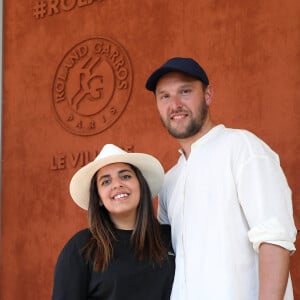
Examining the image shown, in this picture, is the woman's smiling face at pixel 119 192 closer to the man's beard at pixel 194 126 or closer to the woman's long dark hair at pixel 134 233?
the woman's long dark hair at pixel 134 233

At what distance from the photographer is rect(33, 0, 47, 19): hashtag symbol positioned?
5598 mm

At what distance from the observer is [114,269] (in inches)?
110

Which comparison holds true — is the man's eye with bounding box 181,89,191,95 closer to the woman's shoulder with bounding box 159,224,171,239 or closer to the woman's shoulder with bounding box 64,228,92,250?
the woman's shoulder with bounding box 159,224,171,239

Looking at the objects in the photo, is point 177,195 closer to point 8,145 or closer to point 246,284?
point 246,284

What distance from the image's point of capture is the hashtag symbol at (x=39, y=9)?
5598 millimetres

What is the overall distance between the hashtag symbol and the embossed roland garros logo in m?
0.46

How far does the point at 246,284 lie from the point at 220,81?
90.8 inches

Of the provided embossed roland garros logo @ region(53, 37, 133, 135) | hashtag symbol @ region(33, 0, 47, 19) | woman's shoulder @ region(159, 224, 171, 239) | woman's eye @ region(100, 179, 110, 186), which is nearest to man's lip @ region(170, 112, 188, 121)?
woman's eye @ region(100, 179, 110, 186)

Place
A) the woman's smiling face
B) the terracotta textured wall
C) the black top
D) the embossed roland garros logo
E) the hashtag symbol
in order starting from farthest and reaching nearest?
the hashtag symbol → the embossed roland garros logo → the terracotta textured wall → the woman's smiling face → the black top

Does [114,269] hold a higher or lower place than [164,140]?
lower

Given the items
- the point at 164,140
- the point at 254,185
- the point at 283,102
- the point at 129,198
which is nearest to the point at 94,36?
the point at 164,140

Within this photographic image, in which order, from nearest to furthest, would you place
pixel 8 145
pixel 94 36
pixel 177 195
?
1. pixel 177 195
2. pixel 94 36
3. pixel 8 145

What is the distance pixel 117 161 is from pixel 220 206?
1.98 feet

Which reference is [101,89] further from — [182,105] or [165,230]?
[182,105]
